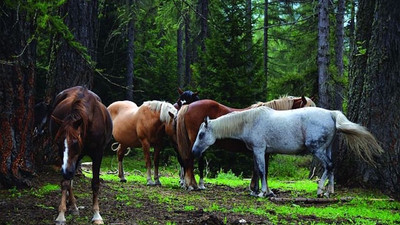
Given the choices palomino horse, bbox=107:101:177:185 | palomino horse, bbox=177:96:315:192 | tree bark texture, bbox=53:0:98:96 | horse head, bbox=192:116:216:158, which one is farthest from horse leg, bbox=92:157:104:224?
palomino horse, bbox=107:101:177:185

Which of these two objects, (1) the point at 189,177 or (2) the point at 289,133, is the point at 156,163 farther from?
(2) the point at 289,133

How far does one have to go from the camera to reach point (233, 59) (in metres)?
17.5

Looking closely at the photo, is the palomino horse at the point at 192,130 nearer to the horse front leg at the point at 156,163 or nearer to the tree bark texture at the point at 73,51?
the horse front leg at the point at 156,163

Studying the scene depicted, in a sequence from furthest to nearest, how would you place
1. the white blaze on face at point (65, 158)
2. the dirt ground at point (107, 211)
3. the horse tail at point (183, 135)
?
the horse tail at point (183, 135) < the dirt ground at point (107, 211) < the white blaze on face at point (65, 158)

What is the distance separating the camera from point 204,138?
32.5 ft

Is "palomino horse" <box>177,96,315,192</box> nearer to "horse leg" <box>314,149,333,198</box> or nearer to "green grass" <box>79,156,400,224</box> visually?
"green grass" <box>79,156,400,224</box>

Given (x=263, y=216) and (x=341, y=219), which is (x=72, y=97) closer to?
(x=263, y=216)

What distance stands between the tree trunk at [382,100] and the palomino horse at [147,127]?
4.30 metres

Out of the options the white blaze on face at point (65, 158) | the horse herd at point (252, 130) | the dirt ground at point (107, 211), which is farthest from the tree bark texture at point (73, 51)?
the white blaze on face at point (65, 158)

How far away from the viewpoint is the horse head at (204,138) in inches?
389

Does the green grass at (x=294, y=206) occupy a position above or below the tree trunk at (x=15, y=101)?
below

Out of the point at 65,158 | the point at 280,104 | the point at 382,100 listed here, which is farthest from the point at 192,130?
the point at 65,158

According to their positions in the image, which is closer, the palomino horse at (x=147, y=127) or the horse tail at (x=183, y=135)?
the horse tail at (x=183, y=135)

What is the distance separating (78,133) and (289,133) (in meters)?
5.13
